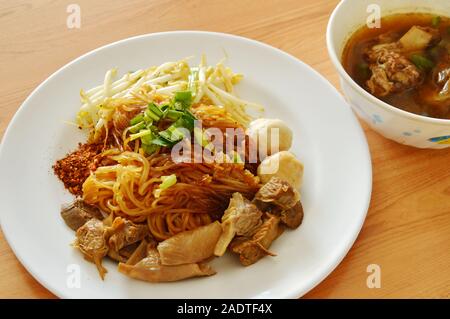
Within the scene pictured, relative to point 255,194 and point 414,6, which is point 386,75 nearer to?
point 414,6

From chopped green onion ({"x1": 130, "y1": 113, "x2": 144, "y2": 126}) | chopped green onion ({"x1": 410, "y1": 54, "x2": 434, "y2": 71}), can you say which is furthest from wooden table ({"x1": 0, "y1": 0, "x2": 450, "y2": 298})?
chopped green onion ({"x1": 130, "y1": 113, "x2": 144, "y2": 126})

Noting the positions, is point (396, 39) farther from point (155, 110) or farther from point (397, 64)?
point (155, 110)

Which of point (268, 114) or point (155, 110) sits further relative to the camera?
point (268, 114)

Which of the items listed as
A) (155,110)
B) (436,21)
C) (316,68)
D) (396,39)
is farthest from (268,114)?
(436,21)

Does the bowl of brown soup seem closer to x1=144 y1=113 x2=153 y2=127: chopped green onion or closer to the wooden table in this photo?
the wooden table

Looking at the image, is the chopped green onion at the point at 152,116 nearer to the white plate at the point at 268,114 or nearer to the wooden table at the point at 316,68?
the white plate at the point at 268,114

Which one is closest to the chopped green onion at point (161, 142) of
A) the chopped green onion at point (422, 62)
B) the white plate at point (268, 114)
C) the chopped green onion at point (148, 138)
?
the chopped green onion at point (148, 138)
